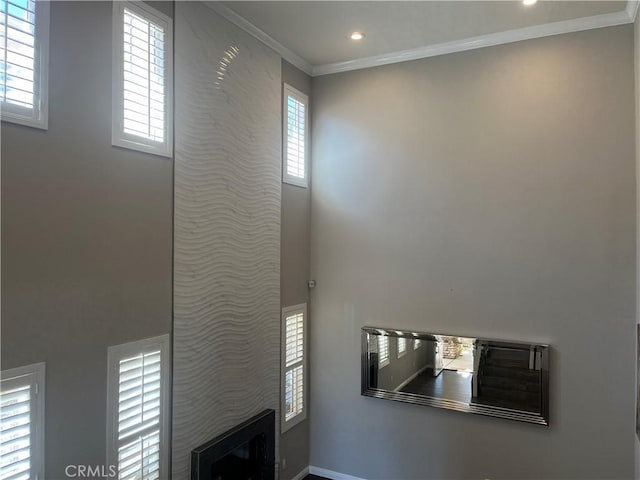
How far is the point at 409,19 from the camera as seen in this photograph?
382 centimetres

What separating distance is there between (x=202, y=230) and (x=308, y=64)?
2.48 metres

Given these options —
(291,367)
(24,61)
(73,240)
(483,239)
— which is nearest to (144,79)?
(24,61)

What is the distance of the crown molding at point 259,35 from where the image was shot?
362 cm

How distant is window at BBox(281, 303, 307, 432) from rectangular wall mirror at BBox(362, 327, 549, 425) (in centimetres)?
69

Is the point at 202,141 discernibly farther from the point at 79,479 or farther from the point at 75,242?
the point at 79,479

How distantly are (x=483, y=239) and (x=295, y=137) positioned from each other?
223 cm

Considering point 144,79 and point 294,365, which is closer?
point 144,79

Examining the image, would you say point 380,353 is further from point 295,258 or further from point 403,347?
point 295,258

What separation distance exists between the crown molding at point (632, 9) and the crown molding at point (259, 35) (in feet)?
9.64

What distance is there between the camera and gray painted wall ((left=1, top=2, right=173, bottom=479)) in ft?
7.45

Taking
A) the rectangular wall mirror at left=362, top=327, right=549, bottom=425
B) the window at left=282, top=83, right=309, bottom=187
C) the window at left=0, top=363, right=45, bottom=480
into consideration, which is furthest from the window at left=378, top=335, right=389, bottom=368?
the window at left=0, top=363, right=45, bottom=480

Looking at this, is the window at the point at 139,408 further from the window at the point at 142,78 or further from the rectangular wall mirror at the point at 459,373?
the rectangular wall mirror at the point at 459,373

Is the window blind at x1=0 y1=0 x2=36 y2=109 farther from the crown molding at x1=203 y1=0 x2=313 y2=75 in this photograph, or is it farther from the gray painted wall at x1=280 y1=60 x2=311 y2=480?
the gray painted wall at x1=280 y1=60 x2=311 y2=480

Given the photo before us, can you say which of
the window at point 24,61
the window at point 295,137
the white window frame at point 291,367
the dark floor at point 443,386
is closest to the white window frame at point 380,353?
the dark floor at point 443,386
